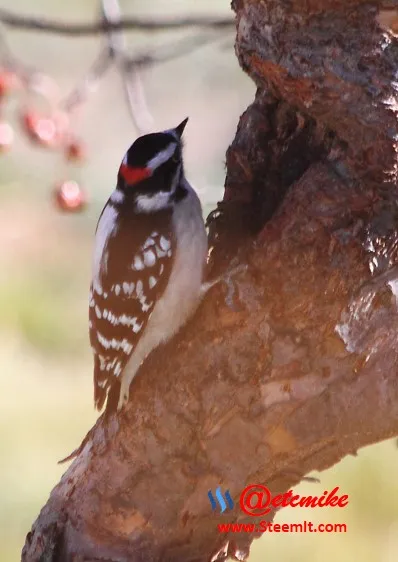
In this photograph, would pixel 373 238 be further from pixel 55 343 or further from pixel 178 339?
pixel 55 343

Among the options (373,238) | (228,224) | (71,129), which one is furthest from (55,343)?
(373,238)

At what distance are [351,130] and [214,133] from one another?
6.15 metres

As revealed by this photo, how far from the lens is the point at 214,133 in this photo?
836 cm

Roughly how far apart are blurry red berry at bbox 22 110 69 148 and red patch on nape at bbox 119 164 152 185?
452 mm

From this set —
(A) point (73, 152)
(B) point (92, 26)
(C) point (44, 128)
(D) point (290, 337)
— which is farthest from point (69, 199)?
(D) point (290, 337)

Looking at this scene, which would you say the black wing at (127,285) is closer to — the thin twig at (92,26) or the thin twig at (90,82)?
the thin twig at (90,82)

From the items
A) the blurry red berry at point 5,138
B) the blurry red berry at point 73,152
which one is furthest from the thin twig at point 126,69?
the blurry red berry at point 5,138

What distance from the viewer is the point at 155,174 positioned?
9.50ft

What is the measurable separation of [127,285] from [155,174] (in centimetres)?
39

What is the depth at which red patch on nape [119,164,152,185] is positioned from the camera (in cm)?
288

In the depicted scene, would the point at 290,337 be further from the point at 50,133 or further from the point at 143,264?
the point at 50,133

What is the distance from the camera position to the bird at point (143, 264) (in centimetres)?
263

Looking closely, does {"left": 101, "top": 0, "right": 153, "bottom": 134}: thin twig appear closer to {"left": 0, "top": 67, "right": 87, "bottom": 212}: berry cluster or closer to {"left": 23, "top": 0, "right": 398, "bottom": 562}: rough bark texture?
{"left": 0, "top": 67, "right": 87, "bottom": 212}: berry cluster

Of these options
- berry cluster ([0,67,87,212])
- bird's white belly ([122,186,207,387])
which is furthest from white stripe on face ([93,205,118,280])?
berry cluster ([0,67,87,212])
